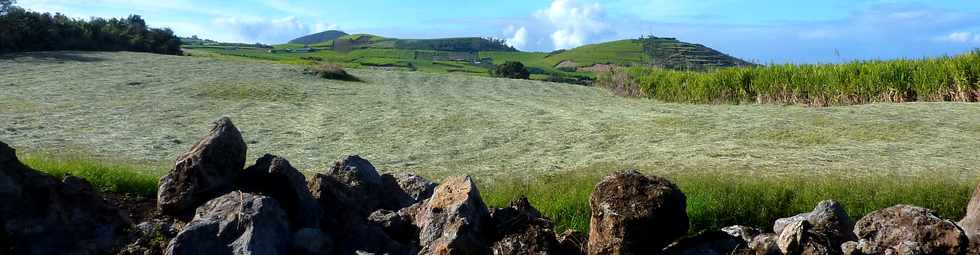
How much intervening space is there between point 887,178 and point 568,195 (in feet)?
17.3

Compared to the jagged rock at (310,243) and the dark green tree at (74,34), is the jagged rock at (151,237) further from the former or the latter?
the dark green tree at (74,34)

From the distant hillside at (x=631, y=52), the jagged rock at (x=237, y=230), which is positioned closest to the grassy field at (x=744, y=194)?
the jagged rock at (x=237, y=230)

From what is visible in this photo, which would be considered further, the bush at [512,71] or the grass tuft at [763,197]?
the bush at [512,71]

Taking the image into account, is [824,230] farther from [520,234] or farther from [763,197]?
[763,197]

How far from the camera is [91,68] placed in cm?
3641

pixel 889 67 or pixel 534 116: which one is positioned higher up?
pixel 889 67

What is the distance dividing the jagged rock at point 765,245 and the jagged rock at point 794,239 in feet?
0.13

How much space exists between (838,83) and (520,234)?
85.3ft

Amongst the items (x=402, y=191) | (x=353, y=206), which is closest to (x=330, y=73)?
(x=402, y=191)

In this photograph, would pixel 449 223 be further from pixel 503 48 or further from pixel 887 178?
pixel 503 48

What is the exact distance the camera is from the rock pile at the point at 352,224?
19.1ft

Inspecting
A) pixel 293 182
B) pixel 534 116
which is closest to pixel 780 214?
pixel 293 182

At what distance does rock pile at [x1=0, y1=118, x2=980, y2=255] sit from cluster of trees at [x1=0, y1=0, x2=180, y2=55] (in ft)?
135

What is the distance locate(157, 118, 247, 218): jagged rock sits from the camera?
668 cm
